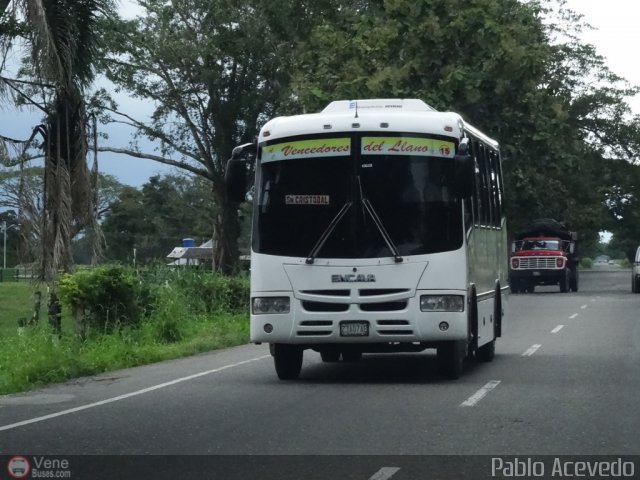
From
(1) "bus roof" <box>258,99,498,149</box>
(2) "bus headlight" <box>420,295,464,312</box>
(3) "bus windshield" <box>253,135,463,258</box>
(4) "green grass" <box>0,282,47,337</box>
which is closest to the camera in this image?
(2) "bus headlight" <box>420,295,464,312</box>

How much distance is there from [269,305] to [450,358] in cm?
228

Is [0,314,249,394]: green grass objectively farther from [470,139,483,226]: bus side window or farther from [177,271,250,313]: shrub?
[470,139,483,226]: bus side window

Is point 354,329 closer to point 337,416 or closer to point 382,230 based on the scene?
point 382,230

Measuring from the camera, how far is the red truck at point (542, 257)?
51344 mm

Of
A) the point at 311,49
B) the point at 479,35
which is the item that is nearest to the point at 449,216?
the point at 479,35

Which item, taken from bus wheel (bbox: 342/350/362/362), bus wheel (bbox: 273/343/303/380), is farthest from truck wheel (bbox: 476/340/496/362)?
bus wheel (bbox: 273/343/303/380)

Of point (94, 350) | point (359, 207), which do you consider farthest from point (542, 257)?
point (359, 207)

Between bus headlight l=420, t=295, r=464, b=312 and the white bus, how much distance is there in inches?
0.5

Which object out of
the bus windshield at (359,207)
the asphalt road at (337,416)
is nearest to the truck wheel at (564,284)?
the asphalt road at (337,416)

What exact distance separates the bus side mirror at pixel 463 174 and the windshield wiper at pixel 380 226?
0.96 m

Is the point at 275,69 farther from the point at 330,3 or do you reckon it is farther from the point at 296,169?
the point at 296,169

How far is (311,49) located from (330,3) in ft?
14.7

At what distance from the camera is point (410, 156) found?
49.5 ft

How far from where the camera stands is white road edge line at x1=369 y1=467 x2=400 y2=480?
8633mm
